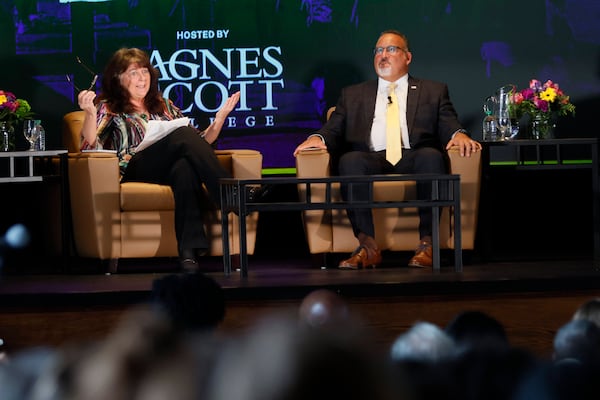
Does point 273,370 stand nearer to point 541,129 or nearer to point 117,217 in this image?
point 117,217

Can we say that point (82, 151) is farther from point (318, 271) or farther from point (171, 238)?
point (318, 271)

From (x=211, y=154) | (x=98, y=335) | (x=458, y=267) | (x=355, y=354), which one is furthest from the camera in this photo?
(x=211, y=154)

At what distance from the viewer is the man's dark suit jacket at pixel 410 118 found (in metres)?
4.78

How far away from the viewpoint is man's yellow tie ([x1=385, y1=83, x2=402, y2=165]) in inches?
187

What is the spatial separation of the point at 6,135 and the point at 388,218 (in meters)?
1.98

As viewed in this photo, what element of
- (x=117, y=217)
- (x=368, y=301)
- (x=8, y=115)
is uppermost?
(x=8, y=115)

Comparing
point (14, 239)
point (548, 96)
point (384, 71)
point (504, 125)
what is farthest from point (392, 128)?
point (14, 239)

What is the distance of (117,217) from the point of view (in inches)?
179

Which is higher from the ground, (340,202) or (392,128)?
(392,128)

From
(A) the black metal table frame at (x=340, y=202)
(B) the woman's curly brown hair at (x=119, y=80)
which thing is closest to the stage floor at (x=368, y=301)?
(A) the black metal table frame at (x=340, y=202)

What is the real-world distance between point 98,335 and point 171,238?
4.04 ft

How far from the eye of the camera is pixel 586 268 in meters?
4.12

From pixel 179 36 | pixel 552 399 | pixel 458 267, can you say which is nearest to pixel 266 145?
pixel 179 36

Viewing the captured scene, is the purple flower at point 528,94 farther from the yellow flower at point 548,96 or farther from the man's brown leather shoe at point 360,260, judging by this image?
the man's brown leather shoe at point 360,260
